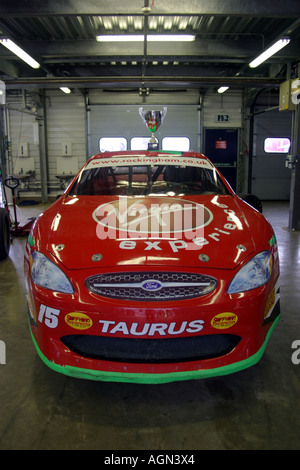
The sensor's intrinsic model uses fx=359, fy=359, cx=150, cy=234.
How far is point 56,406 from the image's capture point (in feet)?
5.92

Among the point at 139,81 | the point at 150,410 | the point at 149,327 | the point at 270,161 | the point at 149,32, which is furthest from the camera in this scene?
the point at 270,161

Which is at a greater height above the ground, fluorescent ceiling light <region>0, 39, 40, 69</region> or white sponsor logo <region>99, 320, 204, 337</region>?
fluorescent ceiling light <region>0, 39, 40, 69</region>

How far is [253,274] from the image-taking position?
1792mm

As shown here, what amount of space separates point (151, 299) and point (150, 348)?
0.24 m

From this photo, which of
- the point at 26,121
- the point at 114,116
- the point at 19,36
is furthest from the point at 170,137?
the point at 19,36

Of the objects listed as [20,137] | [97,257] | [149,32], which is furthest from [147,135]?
[97,257]

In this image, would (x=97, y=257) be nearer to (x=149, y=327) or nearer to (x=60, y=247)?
(x=60, y=247)

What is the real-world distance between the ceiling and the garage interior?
24 mm

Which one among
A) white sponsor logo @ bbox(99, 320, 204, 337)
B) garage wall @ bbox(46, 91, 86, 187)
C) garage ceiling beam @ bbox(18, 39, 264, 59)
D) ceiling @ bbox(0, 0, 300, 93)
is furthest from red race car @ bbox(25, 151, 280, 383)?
garage wall @ bbox(46, 91, 86, 187)

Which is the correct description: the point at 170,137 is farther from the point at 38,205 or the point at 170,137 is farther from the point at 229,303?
the point at 229,303

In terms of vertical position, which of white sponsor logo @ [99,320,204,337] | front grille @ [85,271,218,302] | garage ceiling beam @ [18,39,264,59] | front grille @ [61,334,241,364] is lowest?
front grille @ [61,334,241,364]

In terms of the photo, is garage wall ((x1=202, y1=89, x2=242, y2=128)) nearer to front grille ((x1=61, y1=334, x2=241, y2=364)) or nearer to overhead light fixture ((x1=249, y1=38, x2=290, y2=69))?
overhead light fixture ((x1=249, y1=38, x2=290, y2=69))

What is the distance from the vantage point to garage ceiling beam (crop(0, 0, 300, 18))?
4285 millimetres

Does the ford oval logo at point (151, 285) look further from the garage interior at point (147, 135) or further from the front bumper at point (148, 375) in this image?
the garage interior at point (147, 135)
